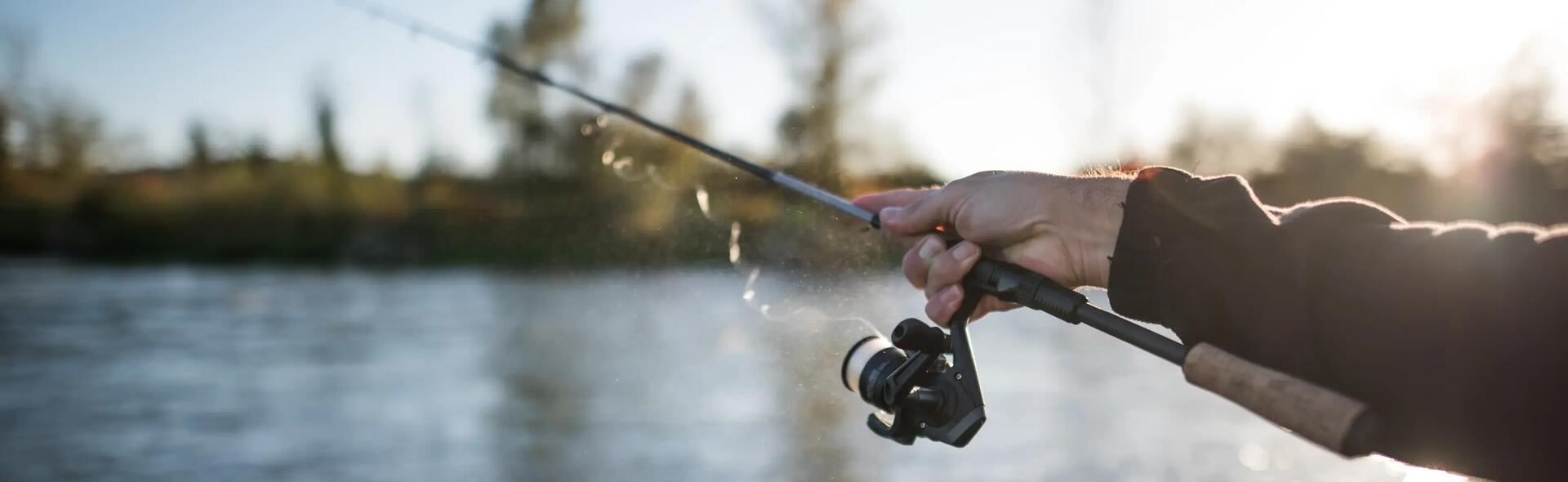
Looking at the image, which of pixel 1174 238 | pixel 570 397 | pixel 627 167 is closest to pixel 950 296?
pixel 1174 238

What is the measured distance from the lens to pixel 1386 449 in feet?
4.11

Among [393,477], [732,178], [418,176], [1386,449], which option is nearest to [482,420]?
[393,477]

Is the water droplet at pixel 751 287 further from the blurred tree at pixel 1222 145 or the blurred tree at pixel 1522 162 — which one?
the blurred tree at pixel 1222 145

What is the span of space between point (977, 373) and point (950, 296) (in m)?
0.15

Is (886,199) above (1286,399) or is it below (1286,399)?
above

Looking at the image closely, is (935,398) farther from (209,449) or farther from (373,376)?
(373,376)

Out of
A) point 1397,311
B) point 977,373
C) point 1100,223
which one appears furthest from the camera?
point 977,373

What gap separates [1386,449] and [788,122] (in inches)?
119

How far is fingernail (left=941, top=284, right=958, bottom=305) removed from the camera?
6.23 feet

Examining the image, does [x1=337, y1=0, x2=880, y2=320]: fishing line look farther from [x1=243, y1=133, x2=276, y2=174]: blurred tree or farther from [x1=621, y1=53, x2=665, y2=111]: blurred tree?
[x1=243, y1=133, x2=276, y2=174]: blurred tree

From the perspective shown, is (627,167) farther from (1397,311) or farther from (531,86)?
(531,86)

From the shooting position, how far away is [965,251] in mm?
1882

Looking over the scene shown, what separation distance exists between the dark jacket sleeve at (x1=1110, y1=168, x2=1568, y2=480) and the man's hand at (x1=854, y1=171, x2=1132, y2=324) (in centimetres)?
22

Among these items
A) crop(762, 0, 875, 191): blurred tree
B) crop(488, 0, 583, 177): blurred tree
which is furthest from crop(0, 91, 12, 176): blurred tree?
crop(762, 0, 875, 191): blurred tree
